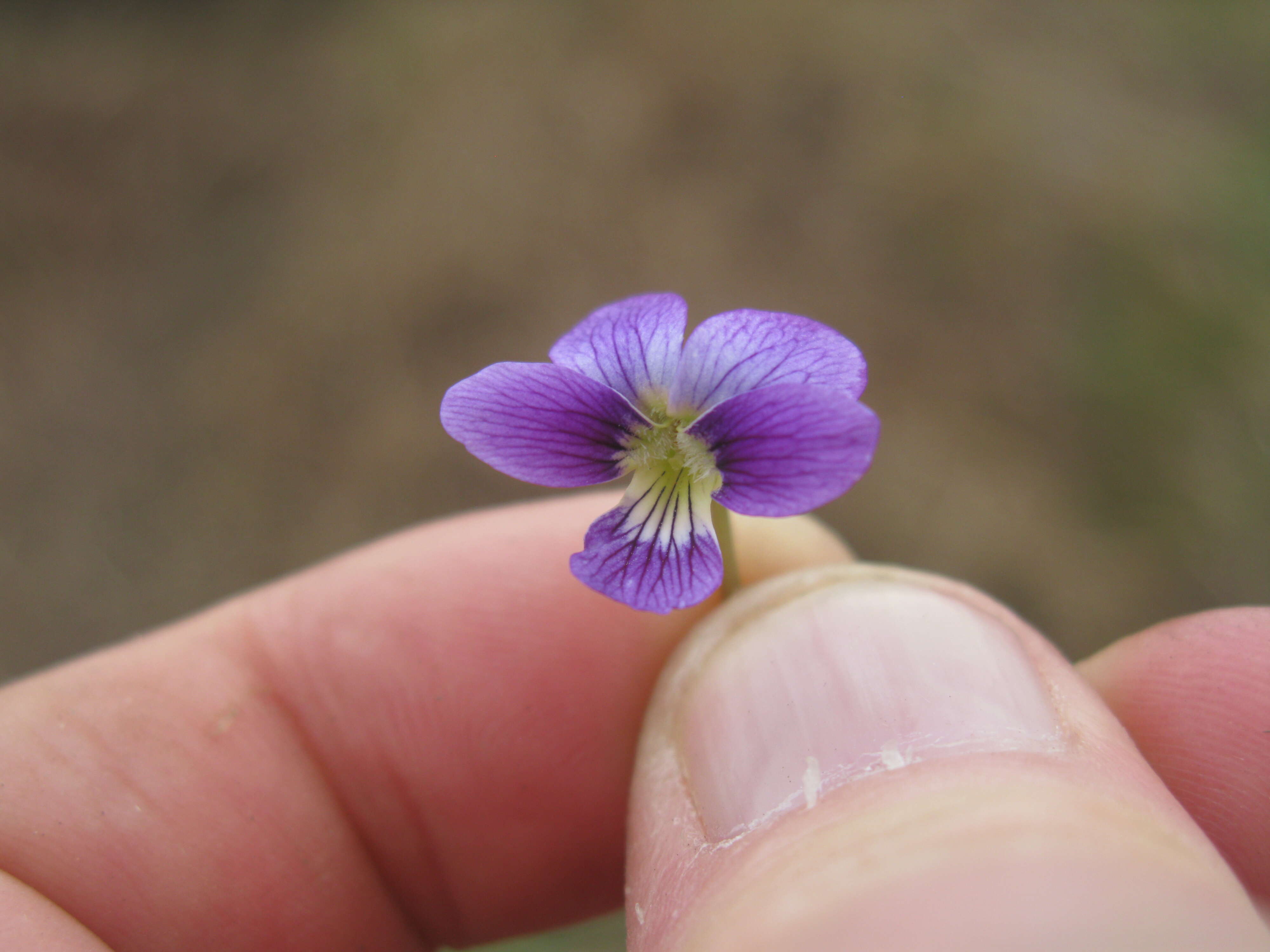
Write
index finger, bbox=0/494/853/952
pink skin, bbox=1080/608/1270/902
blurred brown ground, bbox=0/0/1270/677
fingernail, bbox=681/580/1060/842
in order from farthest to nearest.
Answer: blurred brown ground, bbox=0/0/1270/677
index finger, bbox=0/494/853/952
pink skin, bbox=1080/608/1270/902
fingernail, bbox=681/580/1060/842

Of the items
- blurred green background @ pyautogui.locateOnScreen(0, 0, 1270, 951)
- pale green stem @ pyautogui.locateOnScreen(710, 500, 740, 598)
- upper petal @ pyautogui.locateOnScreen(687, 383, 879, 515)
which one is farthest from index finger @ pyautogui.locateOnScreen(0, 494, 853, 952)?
blurred green background @ pyautogui.locateOnScreen(0, 0, 1270, 951)

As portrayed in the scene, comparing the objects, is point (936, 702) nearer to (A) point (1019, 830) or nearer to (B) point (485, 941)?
(A) point (1019, 830)

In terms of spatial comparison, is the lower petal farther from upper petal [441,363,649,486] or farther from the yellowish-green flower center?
upper petal [441,363,649,486]

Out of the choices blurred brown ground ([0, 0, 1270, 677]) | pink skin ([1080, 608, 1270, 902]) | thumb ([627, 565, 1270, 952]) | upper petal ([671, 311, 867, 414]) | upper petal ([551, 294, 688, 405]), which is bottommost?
pink skin ([1080, 608, 1270, 902])

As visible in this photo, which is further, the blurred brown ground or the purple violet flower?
the blurred brown ground

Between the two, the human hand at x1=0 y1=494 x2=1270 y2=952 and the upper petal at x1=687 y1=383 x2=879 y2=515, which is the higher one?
the upper petal at x1=687 y1=383 x2=879 y2=515

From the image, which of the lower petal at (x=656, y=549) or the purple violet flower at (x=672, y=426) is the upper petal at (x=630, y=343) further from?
the lower petal at (x=656, y=549)

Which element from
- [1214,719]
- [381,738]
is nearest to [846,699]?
[1214,719]
